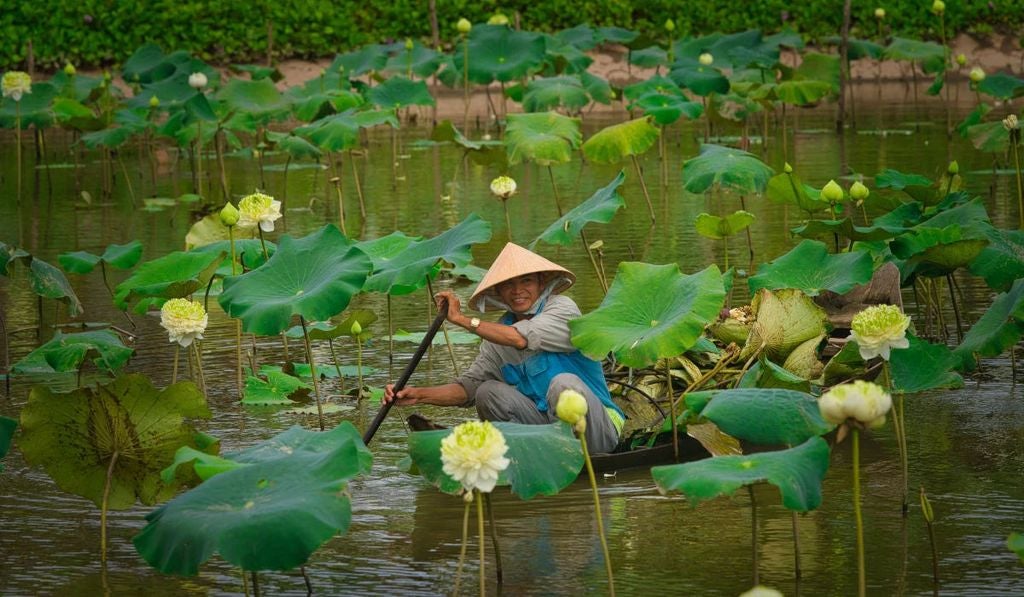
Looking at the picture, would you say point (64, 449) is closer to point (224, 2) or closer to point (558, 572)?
point (558, 572)

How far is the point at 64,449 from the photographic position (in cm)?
401

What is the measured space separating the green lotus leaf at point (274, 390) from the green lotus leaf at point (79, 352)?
0.45 m

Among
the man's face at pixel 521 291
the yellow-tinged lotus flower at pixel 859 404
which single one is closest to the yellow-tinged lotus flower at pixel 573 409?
the yellow-tinged lotus flower at pixel 859 404

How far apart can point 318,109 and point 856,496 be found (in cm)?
817

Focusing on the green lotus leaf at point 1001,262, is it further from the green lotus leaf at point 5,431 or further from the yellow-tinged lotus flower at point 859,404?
the green lotus leaf at point 5,431

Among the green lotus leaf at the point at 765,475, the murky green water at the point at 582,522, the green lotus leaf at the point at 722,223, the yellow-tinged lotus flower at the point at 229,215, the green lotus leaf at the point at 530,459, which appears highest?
the yellow-tinged lotus flower at the point at 229,215

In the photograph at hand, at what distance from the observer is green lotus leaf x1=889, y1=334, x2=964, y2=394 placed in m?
4.32

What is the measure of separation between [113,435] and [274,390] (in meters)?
1.70

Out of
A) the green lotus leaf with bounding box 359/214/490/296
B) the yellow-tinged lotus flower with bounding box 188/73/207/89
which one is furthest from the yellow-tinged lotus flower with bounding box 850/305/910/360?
the yellow-tinged lotus flower with bounding box 188/73/207/89

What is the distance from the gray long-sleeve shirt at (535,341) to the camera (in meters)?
4.61

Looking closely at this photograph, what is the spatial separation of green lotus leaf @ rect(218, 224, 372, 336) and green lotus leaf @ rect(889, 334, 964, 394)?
1571mm

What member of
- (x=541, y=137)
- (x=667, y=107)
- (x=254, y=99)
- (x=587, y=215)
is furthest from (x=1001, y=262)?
(x=254, y=99)

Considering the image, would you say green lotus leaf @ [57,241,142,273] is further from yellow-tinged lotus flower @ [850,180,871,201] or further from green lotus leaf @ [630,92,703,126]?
green lotus leaf @ [630,92,703,126]

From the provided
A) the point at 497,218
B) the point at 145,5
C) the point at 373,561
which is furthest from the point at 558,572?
the point at 145,5
